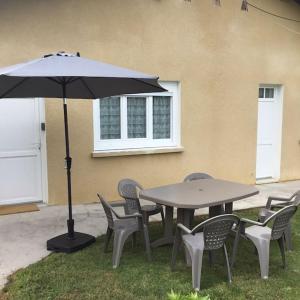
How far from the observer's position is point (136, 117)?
8102mm

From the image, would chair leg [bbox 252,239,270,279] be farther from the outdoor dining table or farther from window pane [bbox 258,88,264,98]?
window pane [bbox 258,88,264,98]

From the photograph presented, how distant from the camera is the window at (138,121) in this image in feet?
25.4

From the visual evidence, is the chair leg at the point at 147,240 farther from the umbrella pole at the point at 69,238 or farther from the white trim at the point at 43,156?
the white trim at the point at 43,156

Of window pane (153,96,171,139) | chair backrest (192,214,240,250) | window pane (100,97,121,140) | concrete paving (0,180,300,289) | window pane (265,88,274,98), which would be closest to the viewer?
chair backrest (192,214,240,250)

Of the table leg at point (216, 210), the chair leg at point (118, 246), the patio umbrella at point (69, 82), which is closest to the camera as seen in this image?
the patio umbrella at point (69, 82)

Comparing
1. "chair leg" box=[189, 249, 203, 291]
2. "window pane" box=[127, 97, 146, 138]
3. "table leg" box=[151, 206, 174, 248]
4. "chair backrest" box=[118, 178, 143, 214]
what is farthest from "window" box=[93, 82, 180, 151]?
"chair leg" box=[189, 249, 203, 291]

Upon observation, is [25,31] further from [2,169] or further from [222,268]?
[222,268]

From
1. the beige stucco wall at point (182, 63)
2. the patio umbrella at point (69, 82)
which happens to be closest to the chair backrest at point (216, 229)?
the patio umbrella at point (69, 82)

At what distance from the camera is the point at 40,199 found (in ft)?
24.2

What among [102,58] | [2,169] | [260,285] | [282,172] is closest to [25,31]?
[102,58]

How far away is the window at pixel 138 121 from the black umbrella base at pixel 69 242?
2584 mm

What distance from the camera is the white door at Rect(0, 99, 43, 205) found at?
275 inches

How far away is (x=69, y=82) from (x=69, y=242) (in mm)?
2075

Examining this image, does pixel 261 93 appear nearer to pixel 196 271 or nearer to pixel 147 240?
pixel 147 240
